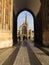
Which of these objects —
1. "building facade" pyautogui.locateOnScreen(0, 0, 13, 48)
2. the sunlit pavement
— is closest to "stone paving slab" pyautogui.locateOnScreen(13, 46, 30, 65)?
the sunlit pavement

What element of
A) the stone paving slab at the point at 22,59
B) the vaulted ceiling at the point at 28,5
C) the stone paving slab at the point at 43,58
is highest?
the vaulted ceiling at the point at 28,5

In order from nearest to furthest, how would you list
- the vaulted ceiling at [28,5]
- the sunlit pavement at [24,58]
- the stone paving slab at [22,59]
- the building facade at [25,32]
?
the stone paving slab at [22,59] → the sunlit pavement at [24,58] → the vaulted ceiling at [28,5] → the building facade at [25,32]

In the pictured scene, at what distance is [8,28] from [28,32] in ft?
151

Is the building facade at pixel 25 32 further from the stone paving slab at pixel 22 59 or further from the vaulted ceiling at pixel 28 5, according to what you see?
the stone paving slab at pixel 22 59

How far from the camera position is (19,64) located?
718cm

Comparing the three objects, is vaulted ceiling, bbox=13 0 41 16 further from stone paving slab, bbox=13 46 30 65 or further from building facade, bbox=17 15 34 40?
building facade, bbox=17 15 34 40

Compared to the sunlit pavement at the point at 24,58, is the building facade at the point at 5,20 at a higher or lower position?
higher

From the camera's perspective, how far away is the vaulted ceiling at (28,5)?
33.5 m

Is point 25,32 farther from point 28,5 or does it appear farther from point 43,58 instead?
point 43,58

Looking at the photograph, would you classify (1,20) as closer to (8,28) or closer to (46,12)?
(8,28)

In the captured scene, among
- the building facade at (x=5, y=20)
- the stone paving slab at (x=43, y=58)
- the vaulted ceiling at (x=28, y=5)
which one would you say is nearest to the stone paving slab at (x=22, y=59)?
the stone paving slab at (x=43, y=58)

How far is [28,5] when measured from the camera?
3641 cm

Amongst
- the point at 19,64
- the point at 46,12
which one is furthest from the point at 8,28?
the point at 19,64

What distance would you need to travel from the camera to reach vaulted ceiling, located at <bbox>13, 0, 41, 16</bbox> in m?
33.5
